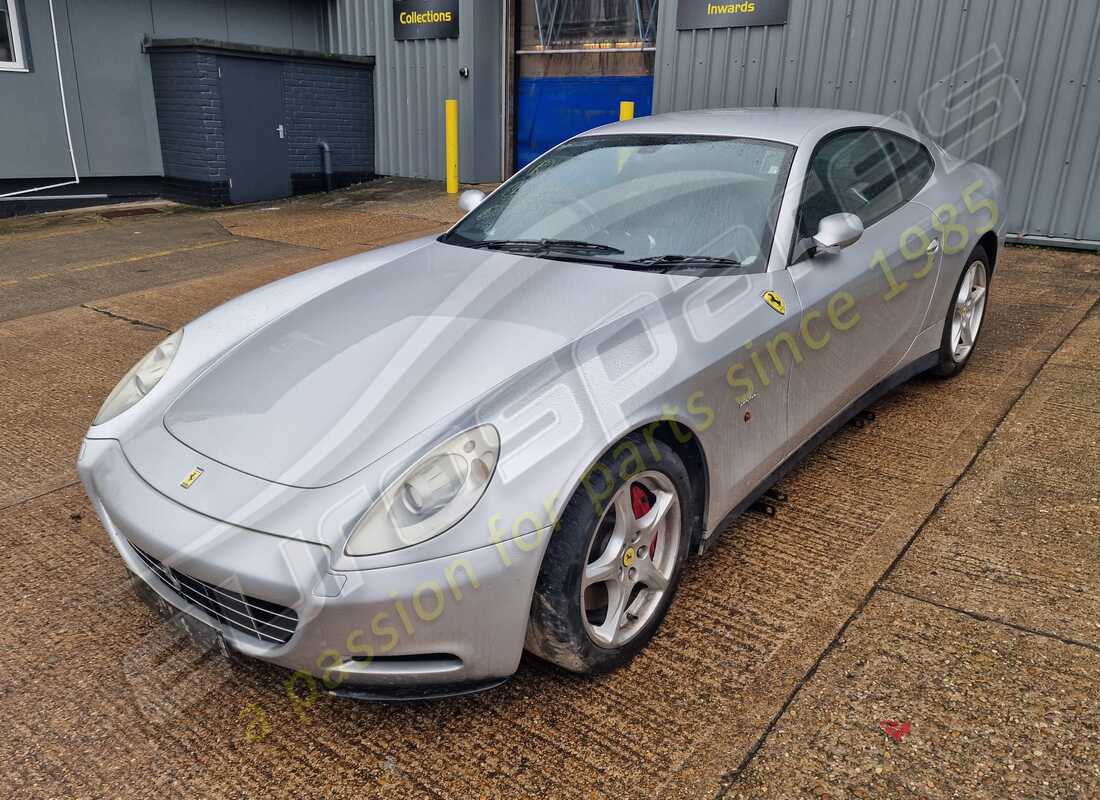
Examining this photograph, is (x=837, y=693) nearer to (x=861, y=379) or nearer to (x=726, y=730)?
(x=726, y=730)

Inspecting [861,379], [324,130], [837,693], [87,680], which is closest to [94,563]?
[87,680]

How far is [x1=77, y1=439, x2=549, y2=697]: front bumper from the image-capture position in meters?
1.87

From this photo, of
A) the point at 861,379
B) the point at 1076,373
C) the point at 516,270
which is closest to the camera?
the point at 516,270

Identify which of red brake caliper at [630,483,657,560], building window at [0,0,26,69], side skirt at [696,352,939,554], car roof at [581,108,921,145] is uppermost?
building window at [0,0,26,69]

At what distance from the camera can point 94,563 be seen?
9.62 ft

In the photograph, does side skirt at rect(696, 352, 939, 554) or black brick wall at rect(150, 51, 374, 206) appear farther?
black brick wall at rect(150, 51, 374, 206)

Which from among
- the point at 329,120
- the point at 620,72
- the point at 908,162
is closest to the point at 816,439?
the point at 908,162

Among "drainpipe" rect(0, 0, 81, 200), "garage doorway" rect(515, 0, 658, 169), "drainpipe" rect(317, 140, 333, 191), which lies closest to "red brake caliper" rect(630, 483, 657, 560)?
"garage doorway" rect(515, 0, 658, 169)

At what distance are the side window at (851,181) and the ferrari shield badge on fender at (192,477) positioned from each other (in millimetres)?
2163

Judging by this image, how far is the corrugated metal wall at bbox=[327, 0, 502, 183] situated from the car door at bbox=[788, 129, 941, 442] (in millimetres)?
9153

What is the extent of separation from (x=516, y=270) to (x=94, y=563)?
5.92ft

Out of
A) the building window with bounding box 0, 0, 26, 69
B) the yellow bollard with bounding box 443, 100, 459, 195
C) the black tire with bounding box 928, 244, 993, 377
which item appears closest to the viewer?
the black tire with bounding box 928, 244, 993, 377

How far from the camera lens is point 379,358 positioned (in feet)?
8.02

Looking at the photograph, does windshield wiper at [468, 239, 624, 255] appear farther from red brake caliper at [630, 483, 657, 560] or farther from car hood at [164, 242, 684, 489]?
red brake caliper at [630, 483, 657, 560]
